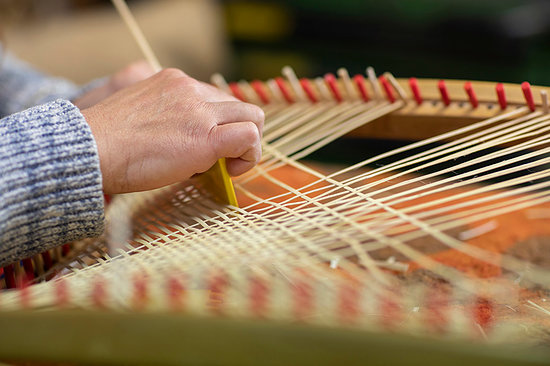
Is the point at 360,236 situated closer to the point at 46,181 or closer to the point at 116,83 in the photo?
the point at 46,181

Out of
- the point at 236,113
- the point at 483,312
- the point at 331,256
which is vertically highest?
the point at 236,113

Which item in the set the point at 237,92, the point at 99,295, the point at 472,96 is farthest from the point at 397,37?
the point at 99,295

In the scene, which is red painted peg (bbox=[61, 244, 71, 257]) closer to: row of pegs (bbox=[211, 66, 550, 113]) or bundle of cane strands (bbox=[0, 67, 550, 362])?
bundle of cane strands (bbox=[0, 67, 550, 362])

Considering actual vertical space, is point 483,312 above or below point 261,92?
below

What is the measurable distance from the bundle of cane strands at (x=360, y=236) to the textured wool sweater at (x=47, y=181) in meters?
0.05

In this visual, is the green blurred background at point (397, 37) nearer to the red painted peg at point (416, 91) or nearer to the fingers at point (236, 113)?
the red painted peg at point (416, 91)

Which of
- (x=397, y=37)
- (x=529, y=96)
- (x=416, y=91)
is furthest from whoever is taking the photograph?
(x=397, y=37)

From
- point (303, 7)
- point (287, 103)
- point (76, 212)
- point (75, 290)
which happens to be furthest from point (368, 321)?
point (303, 7)

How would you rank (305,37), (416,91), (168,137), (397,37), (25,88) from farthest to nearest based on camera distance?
(305,37)
(397,37)
(25,88)
(416,91)
(168,137)

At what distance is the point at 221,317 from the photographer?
41 cm

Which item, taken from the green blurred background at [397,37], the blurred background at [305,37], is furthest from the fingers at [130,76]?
the green blurred background at [397,37]

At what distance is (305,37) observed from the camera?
2.70 meters

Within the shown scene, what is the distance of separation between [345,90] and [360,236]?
480 mm

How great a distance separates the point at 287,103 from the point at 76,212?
466 mm
